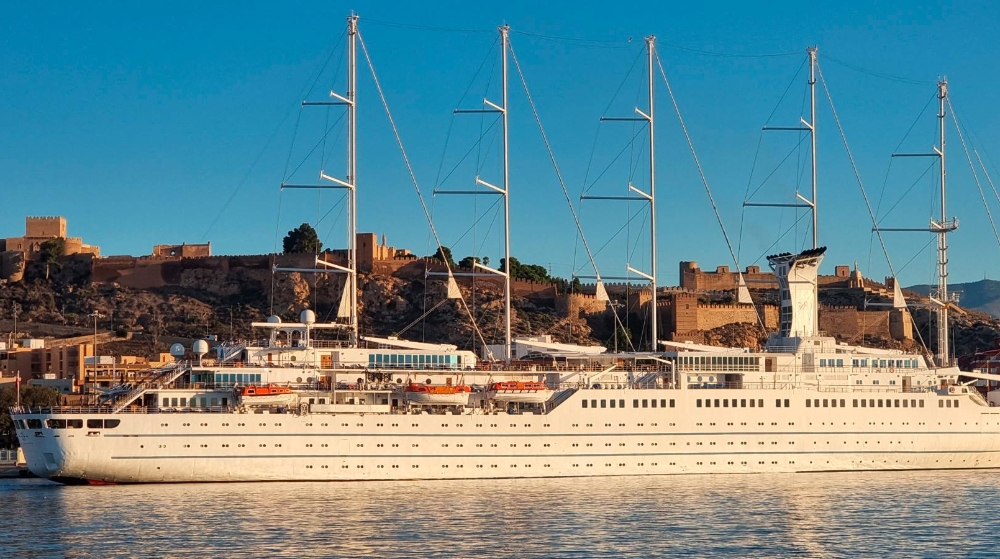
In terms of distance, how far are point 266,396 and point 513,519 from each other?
36.0 feet

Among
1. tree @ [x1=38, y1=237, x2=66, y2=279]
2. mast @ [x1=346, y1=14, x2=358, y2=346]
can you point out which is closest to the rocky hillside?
tree @ [x1=38, y1=237, x2=66, y2=279]

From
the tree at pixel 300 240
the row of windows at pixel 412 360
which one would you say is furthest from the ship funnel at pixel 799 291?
the tree at pixel 300 240

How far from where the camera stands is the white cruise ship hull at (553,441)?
40.7 m

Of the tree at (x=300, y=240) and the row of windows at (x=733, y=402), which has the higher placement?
the tree at (x=300, y=240)

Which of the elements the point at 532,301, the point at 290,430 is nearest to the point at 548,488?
the point at 290,430

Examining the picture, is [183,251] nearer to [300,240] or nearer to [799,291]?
[300,240]

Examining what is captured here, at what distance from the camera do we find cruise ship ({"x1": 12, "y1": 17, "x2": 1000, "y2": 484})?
40875 millimetres

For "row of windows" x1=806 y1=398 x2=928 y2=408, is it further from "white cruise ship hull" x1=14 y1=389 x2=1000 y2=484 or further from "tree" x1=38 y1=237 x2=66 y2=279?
"tree" x1=38 y1=237 x2=66 y2=279

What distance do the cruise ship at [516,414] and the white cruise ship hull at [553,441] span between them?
4 cm

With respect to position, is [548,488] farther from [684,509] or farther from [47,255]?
[47,255]

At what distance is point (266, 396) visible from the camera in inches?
1645

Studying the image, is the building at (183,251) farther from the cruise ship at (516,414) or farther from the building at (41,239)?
the cruise ship at (516,414)

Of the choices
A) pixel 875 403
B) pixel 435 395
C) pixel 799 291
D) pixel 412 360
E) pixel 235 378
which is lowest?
pixel 875 403

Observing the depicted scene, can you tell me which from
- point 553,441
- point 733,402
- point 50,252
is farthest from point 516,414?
point 50,252
